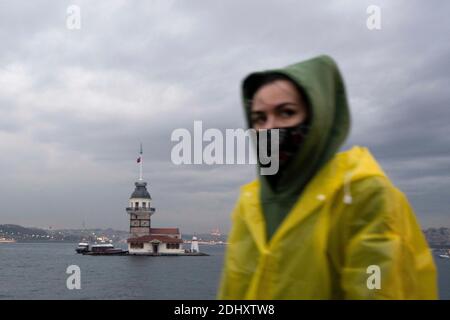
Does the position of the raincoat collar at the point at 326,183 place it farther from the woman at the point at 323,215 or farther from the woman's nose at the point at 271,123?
the woman's nose at the point at 271,123

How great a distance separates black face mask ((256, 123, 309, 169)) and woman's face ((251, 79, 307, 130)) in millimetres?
25

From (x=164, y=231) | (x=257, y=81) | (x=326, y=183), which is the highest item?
(x=257, y=81)

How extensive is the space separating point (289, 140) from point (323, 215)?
0.38 meters

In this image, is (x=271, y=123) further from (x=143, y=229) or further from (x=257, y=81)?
(x=143, y=229)

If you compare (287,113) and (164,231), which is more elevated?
(287,113)

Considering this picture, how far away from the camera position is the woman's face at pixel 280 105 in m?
2.35

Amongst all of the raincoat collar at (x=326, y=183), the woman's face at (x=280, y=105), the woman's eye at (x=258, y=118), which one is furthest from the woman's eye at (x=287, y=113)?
the raincoat collar at (x=326, y=183)

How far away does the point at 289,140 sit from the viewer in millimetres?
2336

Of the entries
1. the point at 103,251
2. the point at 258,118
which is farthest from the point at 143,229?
the point at 258,118
